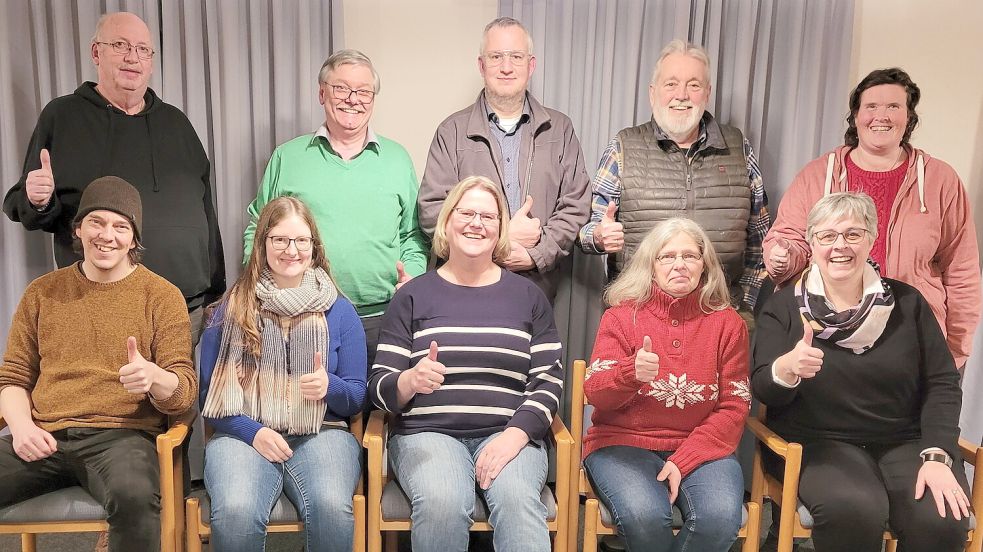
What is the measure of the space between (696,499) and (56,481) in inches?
70.6

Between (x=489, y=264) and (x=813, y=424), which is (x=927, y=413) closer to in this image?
(x=813, y=424)

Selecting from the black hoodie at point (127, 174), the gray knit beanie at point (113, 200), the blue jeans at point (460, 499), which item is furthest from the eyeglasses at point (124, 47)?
the blue jeans at point (460, 499)

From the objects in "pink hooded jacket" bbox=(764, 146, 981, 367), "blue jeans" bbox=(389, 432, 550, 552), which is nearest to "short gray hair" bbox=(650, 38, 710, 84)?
"pink hooded jacket" bbox=(764, 146, 981, 367)

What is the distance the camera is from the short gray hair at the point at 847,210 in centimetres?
231

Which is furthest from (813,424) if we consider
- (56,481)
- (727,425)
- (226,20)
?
(226,20)

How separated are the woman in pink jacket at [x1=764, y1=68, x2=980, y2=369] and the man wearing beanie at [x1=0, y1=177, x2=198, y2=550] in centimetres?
193

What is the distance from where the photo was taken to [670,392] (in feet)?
7.73

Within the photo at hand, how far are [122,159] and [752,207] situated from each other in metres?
2.24

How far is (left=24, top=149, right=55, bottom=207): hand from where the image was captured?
2.52 meters

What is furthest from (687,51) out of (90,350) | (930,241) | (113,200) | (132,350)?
(90,350)

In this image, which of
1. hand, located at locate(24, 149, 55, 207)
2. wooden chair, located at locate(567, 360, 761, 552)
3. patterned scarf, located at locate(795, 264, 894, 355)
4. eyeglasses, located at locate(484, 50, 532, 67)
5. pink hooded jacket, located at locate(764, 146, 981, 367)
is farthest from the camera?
eyeglasses, located at locate(484, 50, 532, 67)

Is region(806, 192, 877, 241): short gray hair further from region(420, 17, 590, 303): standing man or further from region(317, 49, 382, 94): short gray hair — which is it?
region(317, 49, 382, 94): short gray hair

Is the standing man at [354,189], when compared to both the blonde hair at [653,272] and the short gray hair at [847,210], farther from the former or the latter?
the short gray hair at [847,210]

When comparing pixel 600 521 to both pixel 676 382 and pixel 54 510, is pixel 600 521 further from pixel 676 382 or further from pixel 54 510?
pixel 54 510
